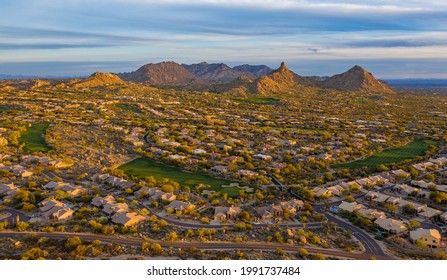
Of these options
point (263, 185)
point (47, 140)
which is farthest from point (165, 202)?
point (47, 140)

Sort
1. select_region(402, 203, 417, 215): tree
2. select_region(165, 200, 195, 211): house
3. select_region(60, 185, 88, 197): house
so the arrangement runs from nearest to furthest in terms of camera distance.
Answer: select_region(165, 200, 195, 211): house, select_region(402, 203, 417, 215): tree, select_region(60, 185, 88, 197): house

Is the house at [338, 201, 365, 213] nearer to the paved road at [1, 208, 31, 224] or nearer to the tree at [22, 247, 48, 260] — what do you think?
the tree at [22, 247, 48, 260]

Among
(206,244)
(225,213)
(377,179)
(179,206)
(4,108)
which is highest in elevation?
(4,108)

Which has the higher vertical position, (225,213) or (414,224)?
(225,213)

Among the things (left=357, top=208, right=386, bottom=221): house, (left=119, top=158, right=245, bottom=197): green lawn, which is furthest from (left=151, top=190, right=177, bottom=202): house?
(left=357, top=208, right=386, bottom=221): house

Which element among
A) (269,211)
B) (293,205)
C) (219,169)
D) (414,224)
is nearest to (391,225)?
(414,224)

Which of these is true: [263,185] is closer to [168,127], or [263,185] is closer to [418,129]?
[168,127]

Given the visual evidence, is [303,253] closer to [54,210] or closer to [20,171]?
[54,210]
